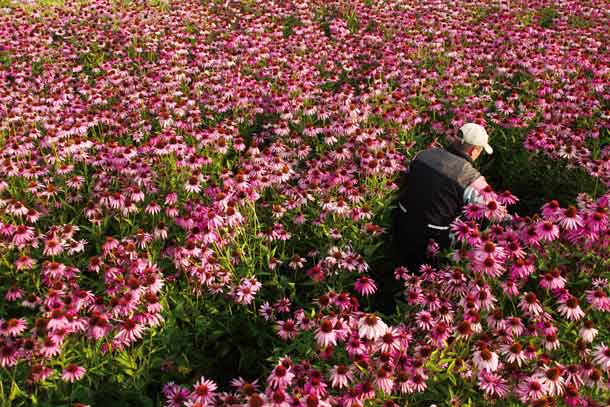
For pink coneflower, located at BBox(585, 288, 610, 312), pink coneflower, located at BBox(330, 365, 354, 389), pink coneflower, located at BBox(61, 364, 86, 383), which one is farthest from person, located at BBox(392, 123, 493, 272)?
pink coneflower, located at BBox(61, 364, 86, 383)

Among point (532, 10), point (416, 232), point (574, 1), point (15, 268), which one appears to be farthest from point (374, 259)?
point (574, 1)

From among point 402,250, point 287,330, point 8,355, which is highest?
point 8,355

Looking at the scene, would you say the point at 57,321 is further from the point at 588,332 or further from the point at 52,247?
the point at 588,332

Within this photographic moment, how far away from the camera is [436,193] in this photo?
497 cm

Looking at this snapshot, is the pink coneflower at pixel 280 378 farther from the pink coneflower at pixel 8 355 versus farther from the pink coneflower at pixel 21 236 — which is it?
the pink coneflower at pixel 21 236

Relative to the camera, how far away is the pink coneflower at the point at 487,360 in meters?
3.21

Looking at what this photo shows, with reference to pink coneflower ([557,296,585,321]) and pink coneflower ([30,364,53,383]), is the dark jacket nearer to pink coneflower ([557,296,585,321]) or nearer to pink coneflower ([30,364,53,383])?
pink coneflower ([557,296,585,321])

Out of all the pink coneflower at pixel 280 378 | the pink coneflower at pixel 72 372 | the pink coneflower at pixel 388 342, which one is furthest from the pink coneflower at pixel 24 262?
the pink coneflower at pixel 388 342

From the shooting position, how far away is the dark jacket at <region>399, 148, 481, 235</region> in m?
4.86

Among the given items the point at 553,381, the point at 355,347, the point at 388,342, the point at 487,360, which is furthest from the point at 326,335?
the point at 553,381

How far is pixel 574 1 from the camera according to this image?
12.8 metres

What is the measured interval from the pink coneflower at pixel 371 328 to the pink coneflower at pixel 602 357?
149cm

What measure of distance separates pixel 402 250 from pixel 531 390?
2555 millimetres

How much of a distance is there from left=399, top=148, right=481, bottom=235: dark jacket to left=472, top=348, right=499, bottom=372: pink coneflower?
1.97m
